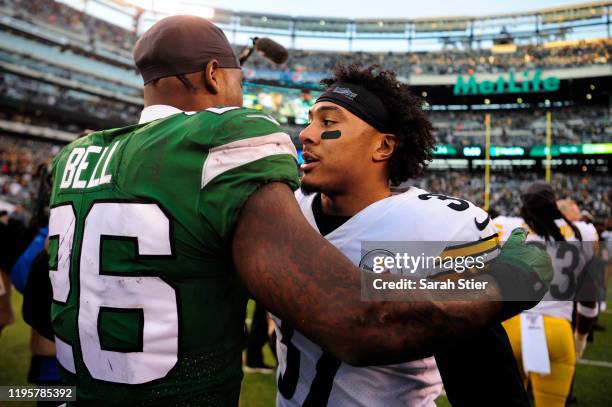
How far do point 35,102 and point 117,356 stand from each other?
1212 inches

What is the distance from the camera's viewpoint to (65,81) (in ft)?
96.4

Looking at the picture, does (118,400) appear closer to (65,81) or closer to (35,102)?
(35,102)

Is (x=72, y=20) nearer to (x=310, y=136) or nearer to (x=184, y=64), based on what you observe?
(x=310, y=136)

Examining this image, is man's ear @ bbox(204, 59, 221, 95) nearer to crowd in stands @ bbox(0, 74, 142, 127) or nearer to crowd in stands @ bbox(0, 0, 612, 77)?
crowd in stands @ bbox(0, 74, 142, 127)

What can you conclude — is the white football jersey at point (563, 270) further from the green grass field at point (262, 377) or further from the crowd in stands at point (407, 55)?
the crowd in stands at point (407, 55)

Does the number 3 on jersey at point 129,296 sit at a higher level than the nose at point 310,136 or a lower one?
lower

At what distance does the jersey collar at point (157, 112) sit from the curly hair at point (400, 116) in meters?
0.90

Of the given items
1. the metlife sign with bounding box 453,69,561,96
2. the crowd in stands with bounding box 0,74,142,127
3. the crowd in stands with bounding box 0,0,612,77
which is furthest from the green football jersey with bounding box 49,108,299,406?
the metlife sign with bounding box 453,69,561,96

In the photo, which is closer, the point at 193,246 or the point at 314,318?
the point at 314,318

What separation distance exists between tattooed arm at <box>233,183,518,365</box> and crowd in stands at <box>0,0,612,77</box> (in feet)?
107

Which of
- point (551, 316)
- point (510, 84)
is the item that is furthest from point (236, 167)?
point (510, 84)

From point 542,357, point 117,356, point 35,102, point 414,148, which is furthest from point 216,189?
point 35,102

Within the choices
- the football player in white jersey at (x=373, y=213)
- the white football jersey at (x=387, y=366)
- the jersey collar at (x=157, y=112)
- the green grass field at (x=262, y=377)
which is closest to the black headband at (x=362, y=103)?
the football player in white jersey at (x=373, y=213)

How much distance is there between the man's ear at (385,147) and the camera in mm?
1861
